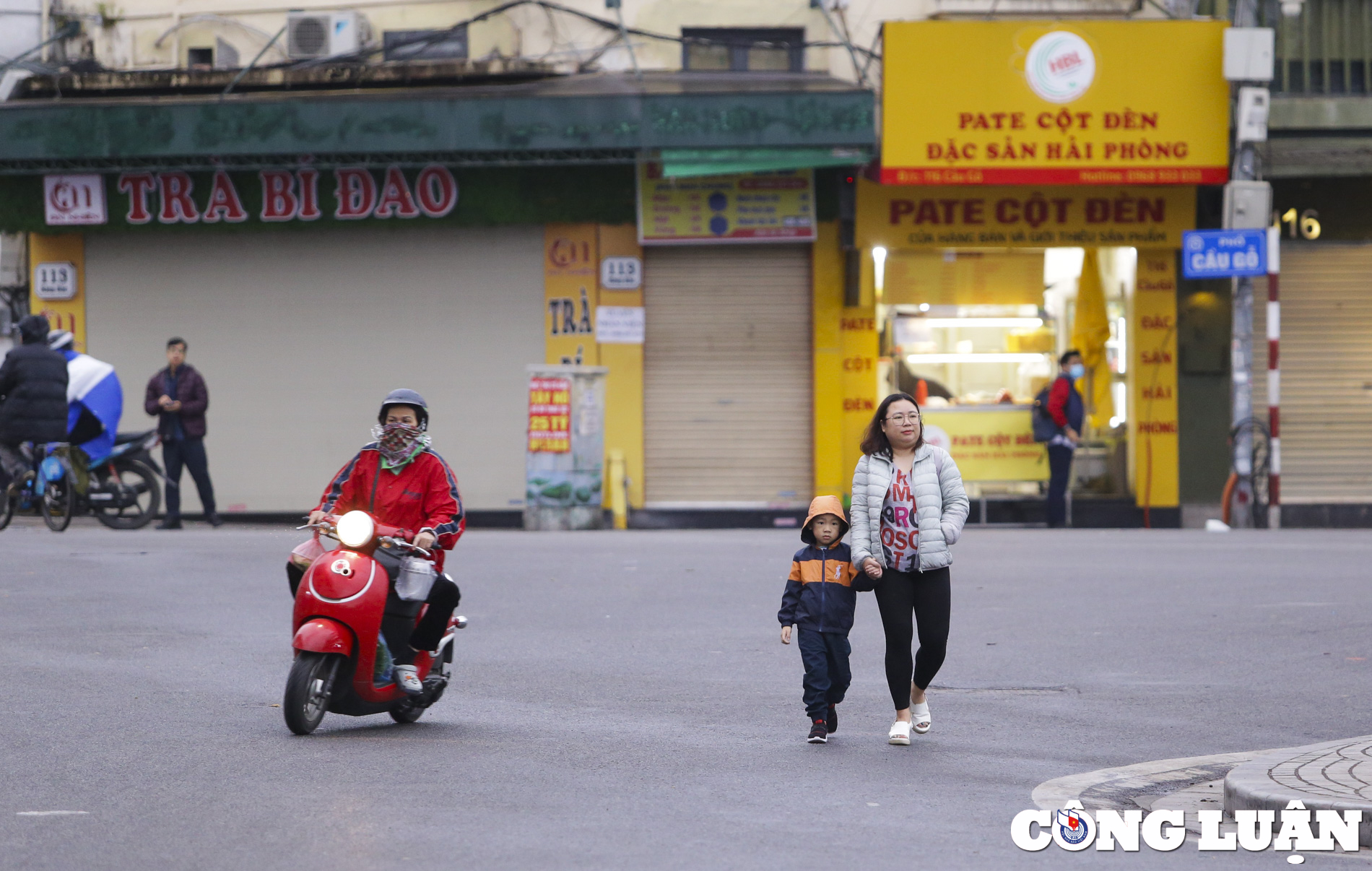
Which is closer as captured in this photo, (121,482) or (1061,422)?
(121,482)

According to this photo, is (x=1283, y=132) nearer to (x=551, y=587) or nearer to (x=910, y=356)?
(x=910, y=356)

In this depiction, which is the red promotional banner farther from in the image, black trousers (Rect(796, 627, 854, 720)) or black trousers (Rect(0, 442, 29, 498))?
black trousers (Rect(796, 627, 854, 720))

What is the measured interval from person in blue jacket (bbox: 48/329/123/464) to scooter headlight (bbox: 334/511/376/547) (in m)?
10.4

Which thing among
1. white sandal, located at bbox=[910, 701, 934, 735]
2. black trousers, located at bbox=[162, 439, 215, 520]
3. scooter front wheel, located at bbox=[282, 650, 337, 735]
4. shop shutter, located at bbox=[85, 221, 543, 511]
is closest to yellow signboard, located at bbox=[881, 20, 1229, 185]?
shop shutter, located at bbox=[85, 221, 543, 511]

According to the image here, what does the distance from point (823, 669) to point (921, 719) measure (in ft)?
1.85

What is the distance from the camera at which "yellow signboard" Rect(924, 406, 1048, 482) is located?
20.8 meters

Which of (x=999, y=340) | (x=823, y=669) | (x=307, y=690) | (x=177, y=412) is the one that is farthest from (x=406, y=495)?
(x=999, y=340)

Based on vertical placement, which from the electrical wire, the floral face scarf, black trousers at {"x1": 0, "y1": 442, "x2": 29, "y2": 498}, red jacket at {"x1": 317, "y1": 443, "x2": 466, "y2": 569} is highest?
the electrical wire

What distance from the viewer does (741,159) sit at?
1961 cm

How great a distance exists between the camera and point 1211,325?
21.0m

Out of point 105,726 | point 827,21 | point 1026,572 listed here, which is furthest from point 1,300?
point 105,726

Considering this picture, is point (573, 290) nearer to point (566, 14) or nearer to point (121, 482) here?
point (566, 14)

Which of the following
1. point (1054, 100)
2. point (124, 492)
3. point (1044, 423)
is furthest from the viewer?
point (1044, 423)

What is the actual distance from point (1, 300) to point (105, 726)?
52.9ft
